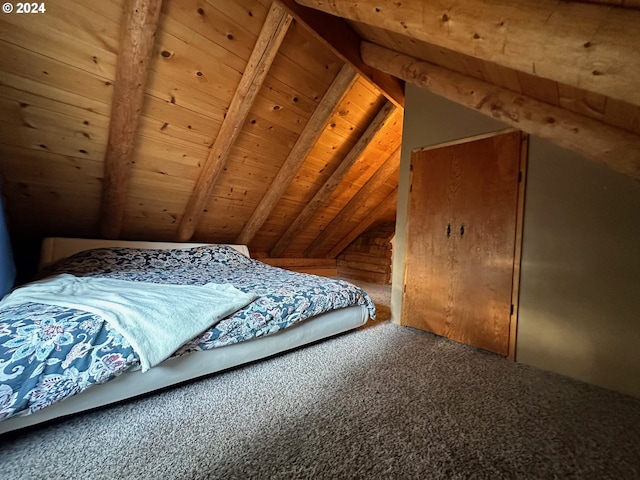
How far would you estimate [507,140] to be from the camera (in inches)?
77.9

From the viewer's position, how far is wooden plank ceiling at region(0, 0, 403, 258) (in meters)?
1.61

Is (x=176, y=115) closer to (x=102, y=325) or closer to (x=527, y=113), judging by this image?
(x=102, y=325)

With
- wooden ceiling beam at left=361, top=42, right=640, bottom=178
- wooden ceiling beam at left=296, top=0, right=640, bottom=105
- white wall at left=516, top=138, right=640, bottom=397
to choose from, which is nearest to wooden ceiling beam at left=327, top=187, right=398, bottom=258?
wooden ceiling beam at left=361, top=42, right=640, bottom=178

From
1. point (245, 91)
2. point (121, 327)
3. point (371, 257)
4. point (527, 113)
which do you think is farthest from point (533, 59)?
point (371, 257)

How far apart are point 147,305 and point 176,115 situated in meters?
1.52

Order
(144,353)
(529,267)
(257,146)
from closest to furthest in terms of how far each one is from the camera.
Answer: (144,353) < (529,267) < (257,146)

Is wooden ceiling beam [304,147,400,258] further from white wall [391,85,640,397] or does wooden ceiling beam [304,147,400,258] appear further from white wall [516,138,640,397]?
white wall [516,138,640,397]

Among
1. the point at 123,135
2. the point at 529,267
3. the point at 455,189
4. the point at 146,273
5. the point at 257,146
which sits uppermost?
the point at 257,146

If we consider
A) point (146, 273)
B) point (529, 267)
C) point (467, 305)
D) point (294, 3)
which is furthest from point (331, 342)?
point (294, 3)

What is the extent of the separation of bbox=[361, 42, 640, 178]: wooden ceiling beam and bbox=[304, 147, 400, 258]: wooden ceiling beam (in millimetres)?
1673

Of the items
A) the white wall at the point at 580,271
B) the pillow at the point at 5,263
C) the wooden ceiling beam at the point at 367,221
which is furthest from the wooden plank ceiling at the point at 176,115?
the white wall at the point at 580,271

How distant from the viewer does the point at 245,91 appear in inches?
84.0

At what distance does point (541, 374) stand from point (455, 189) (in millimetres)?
1401

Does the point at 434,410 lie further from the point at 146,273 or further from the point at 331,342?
the point at 146,273
